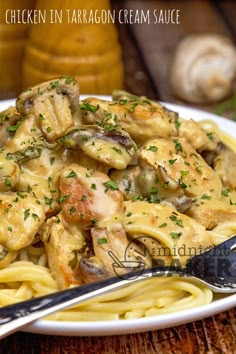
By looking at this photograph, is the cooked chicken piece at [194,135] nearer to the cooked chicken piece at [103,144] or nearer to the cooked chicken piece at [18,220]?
the cooked chicken piece at [103,144]

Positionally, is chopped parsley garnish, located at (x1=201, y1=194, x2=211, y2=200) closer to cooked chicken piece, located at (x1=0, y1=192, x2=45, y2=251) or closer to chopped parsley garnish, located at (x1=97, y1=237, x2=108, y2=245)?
chopped parsley garnish, located at (x1=97, y1=237, x2=108, y2=245)

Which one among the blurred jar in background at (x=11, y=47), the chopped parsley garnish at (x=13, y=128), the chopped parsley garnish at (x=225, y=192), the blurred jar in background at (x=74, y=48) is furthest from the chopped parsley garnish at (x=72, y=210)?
the blurred jar in background at (x=11, y=47)

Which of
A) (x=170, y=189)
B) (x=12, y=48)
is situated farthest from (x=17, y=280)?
(x=12, y=48)

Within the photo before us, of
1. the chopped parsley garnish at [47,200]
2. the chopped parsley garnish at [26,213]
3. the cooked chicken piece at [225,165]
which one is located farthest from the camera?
the cooked chicken piece at [225,165]

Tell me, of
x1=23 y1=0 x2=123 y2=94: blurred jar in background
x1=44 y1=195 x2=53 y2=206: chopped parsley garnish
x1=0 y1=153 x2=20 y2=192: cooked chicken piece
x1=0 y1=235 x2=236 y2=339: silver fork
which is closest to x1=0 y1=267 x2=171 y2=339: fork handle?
x1=0 y1=235 x2=236 y2=339: silver fork

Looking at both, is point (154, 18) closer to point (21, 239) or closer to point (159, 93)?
point (159, 93)

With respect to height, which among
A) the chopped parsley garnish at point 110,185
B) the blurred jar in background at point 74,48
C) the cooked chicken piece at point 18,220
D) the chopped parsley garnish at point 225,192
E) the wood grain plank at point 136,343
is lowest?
the wood grain plank at point 136,343
